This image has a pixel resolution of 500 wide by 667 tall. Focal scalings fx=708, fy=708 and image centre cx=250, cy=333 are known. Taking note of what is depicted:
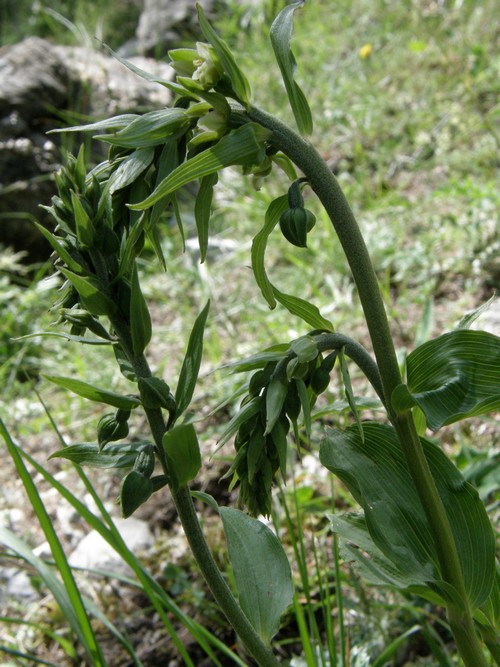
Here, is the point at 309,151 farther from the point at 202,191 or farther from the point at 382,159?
the point at 382,159

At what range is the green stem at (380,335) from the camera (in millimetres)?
1206

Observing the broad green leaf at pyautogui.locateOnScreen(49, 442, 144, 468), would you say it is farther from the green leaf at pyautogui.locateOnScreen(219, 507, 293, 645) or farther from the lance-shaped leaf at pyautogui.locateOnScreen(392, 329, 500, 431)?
the lance-shaped leaf at pyautogui.locateOnScreen(392, 329, 500, 431)

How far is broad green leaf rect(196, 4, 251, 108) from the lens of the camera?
1127 millimetres

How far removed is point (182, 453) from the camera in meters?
1.17

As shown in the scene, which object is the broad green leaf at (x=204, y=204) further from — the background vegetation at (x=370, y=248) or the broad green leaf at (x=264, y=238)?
the background vegetation at (x=370, y=248)

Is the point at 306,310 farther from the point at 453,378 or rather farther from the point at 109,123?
the point at 109,123

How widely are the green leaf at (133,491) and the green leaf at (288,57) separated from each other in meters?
0.68

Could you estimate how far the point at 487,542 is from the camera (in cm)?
145

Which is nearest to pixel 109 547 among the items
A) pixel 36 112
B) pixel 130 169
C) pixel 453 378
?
pixel 453 378

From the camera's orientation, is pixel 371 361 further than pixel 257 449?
Yes

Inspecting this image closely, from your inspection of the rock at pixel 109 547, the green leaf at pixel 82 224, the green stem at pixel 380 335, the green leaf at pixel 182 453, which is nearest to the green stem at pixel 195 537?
the green leaf at pixel 182 453

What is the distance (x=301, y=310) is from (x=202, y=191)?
0.33 meters

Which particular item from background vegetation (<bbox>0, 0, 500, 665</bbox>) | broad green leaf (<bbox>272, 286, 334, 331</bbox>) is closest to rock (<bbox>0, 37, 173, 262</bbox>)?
background vegetation (<bbox>0, 0, 500, 665</bbox>)

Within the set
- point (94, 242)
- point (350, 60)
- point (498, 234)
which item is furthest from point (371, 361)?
point (350, 60)
